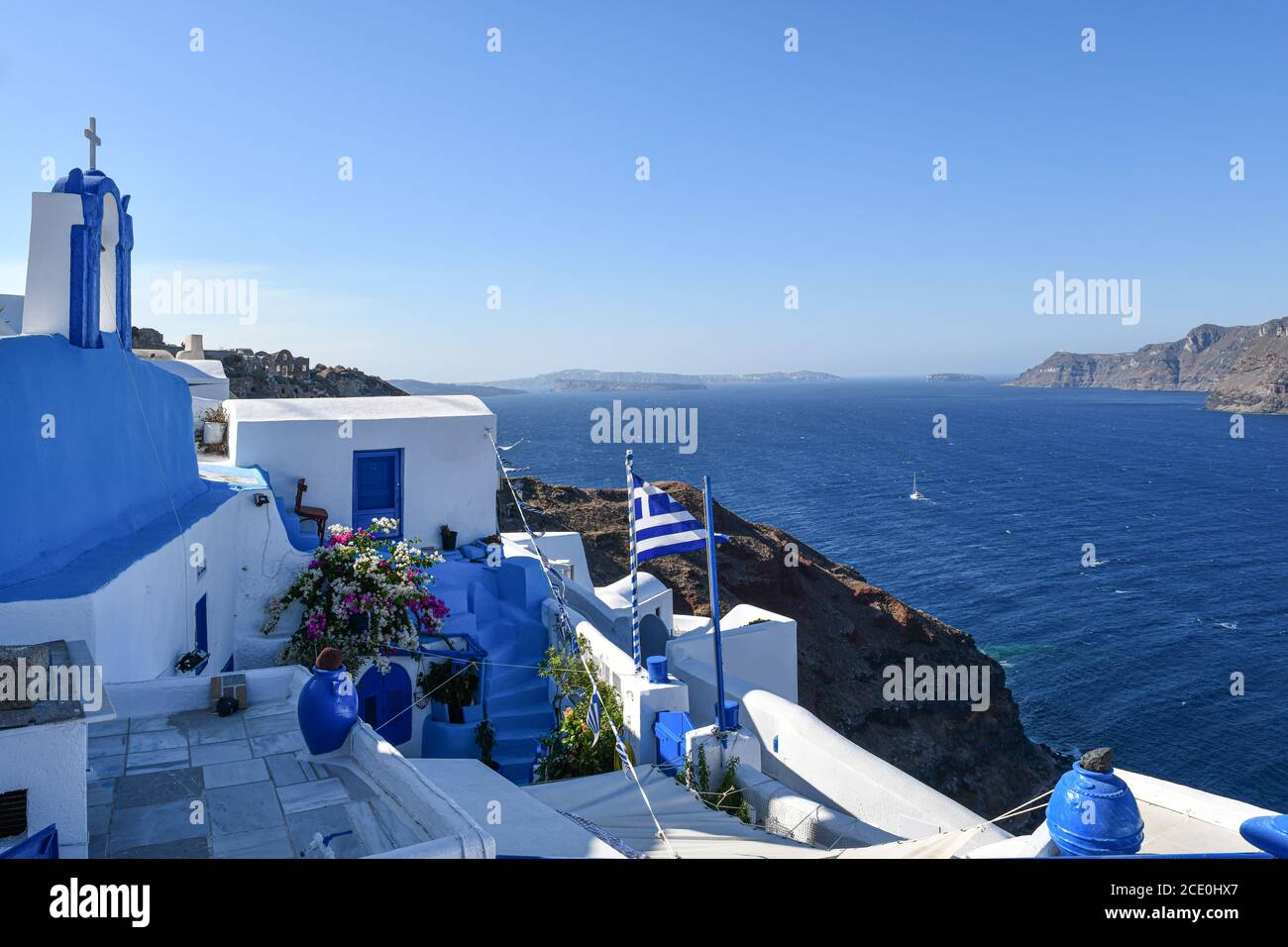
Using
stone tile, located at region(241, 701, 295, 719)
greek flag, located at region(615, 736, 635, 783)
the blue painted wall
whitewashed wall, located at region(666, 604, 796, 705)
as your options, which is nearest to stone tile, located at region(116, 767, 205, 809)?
stone tile, located at region(241, 701, 295, 719)

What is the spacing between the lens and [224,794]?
20.3 ft

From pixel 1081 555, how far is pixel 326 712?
57255mm

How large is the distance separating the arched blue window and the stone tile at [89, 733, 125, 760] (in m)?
5.09

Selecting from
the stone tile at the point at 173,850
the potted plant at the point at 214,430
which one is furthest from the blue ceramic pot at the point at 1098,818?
the potted plant at the point at 214,430

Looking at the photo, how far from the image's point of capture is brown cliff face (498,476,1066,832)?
95.2 feet

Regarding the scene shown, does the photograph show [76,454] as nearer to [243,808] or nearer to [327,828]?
[243,808]

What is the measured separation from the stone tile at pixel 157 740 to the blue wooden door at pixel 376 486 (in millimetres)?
7053

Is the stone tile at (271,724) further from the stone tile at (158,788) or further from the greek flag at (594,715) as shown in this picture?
the greek flag at (594,715)

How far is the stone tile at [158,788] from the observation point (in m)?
6.04

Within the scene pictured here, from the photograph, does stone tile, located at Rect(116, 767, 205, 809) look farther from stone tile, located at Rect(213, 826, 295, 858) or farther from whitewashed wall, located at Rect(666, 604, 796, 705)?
whitewashed wall, located at Rect(666, 604, 796, 705)

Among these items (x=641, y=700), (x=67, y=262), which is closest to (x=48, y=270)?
(x=67, y=262)

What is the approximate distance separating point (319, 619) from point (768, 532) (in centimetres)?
3061

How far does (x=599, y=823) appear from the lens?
24.4 ft
